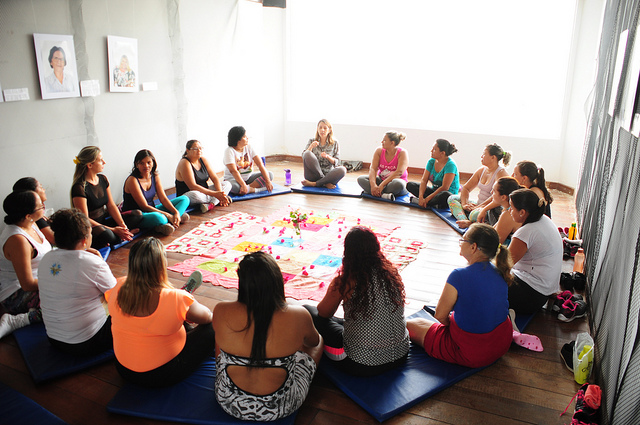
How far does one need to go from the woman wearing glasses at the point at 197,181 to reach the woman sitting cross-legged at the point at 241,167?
13.7 inches

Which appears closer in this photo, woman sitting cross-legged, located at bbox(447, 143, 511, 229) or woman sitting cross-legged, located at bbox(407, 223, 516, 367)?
woman sitting cross-legged, located at bbox(407, 223, 516, 367)

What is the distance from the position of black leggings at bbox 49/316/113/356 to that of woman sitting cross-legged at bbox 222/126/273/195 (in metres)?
3.73

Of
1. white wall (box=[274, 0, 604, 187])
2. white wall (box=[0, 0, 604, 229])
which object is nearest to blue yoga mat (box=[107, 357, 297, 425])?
white wall (box=[0, 0, 604, 229])

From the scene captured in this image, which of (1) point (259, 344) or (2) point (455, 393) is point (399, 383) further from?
(1) point (259, 344)

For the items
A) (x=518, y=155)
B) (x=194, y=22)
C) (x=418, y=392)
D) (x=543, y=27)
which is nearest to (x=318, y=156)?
(x=194, y=22)

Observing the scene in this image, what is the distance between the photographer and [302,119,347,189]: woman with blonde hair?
707 centimetres

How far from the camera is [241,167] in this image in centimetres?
680

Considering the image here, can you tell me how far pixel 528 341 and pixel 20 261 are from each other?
3.54 meters

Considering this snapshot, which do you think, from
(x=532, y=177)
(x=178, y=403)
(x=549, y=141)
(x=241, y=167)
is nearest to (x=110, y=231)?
(x=241, y=167)

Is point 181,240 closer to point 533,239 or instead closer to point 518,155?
point 533,239

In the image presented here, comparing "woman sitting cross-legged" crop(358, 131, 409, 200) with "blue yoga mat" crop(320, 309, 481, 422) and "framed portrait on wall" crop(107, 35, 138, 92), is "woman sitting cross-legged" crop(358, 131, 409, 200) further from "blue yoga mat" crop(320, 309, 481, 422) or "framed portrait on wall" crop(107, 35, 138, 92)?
"blue yoga mat" crop(320, 309, 481, 422)

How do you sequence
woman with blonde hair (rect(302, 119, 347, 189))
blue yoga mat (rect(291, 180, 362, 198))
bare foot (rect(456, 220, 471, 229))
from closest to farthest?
bare foot (rect(456, 220, 471, 229))
blue yoga mat (rect(291, 180, 362, 198))
woman with blonde hair (rect(302, 119, 347, 189))

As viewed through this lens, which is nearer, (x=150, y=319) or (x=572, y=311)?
(x=150, y=319)

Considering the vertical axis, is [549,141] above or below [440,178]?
above
